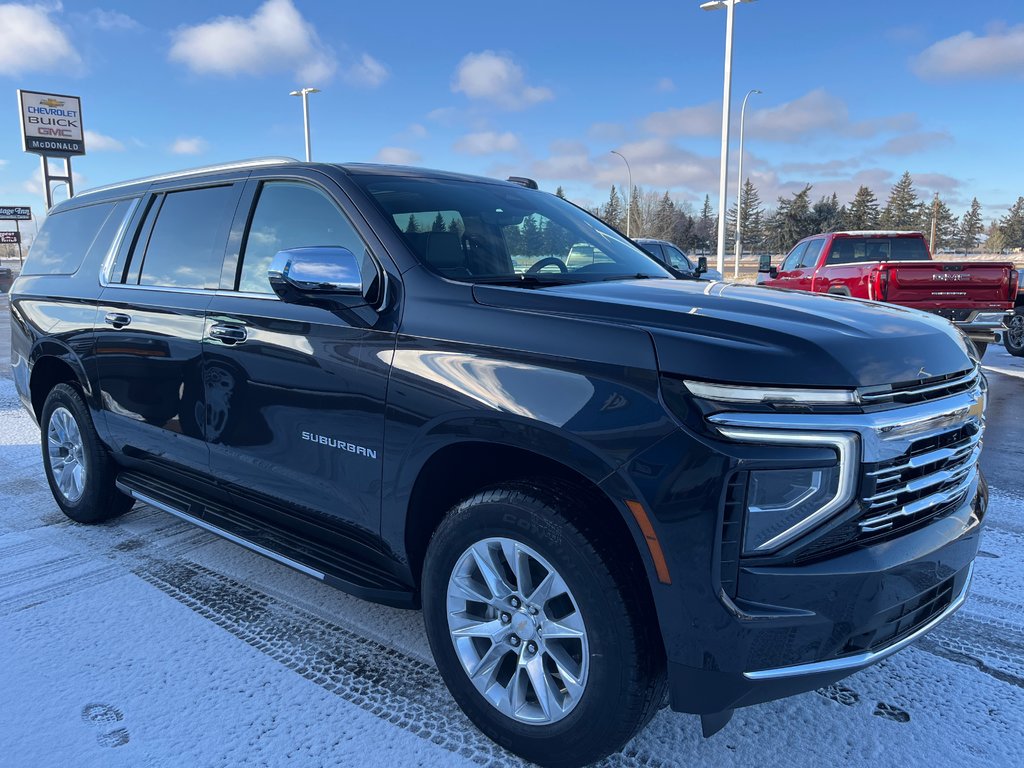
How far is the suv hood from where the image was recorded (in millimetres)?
1918

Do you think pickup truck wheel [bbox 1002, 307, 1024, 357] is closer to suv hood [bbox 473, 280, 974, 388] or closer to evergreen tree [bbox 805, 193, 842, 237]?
suv hood [bbox 473, 280, 974, 388]

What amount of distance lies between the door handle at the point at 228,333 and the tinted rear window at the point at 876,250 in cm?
1089

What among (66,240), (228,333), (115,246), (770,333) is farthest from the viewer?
(66,240)

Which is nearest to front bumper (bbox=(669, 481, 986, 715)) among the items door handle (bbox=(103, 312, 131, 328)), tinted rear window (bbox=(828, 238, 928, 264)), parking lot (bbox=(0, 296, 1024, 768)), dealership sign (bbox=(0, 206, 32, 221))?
parking lot (bbox=(0, 296, 1024, 768))

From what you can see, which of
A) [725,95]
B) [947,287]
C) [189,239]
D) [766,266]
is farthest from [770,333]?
[725,95]

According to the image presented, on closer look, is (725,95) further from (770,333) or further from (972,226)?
(972,226)

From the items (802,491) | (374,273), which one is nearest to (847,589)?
(802,491)

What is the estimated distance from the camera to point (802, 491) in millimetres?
1876

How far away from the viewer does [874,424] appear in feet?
6.26

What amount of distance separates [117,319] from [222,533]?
1.40 metres

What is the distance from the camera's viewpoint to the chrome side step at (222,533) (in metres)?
2.87

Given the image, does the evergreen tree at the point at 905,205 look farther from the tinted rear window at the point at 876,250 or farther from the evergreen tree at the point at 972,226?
the tinted rear window at the point at 876,250

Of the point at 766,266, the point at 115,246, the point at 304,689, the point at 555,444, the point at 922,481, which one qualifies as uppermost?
the point at 115,246

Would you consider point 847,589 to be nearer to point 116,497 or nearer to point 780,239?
point 116,497
